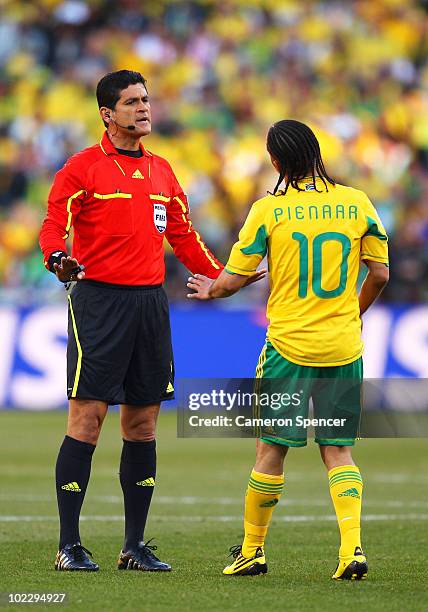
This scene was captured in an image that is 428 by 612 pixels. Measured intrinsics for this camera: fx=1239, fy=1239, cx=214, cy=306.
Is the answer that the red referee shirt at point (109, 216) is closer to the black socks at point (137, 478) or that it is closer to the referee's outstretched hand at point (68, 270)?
the referee's outstretched hand at point (68, 270)

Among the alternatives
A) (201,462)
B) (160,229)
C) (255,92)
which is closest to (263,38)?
(255,92)

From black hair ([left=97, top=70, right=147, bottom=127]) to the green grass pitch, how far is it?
224 cm

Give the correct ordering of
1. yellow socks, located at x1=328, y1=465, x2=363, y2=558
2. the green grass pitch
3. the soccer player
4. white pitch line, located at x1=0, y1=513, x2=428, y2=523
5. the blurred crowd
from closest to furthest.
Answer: the green grass pitch → yellow socks, located at x1=328, y1=465, x2=363, y2=558 → the soccer player → white pitch line, located at x1=0, y1=513, x2=428, y2=523 → the blurred crowd

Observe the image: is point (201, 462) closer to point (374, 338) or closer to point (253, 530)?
point (374, 338)

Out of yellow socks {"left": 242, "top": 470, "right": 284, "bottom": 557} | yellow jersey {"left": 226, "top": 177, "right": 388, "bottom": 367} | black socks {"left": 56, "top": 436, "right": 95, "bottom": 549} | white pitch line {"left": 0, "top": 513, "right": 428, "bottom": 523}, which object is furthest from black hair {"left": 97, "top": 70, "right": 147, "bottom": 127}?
white pitch line {"left": 0, "top": 513, "right": 428, "bottom": 523}

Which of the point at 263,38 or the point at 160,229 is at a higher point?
the point at 263,38

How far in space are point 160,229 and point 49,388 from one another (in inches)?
413

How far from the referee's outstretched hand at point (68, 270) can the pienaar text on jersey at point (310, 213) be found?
0.92 metres

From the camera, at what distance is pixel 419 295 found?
17359 mm

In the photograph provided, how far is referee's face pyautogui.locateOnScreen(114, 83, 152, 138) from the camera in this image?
5949 millimetres

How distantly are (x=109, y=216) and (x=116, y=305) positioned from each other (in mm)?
422

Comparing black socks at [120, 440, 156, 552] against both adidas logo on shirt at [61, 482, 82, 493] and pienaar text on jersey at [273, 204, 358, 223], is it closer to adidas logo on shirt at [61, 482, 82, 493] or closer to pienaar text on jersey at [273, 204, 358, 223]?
adidas logo on shirt at [61, 482, 82, 493]

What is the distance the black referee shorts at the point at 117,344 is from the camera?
5.79 m

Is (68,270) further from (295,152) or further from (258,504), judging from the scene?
(258,504)
